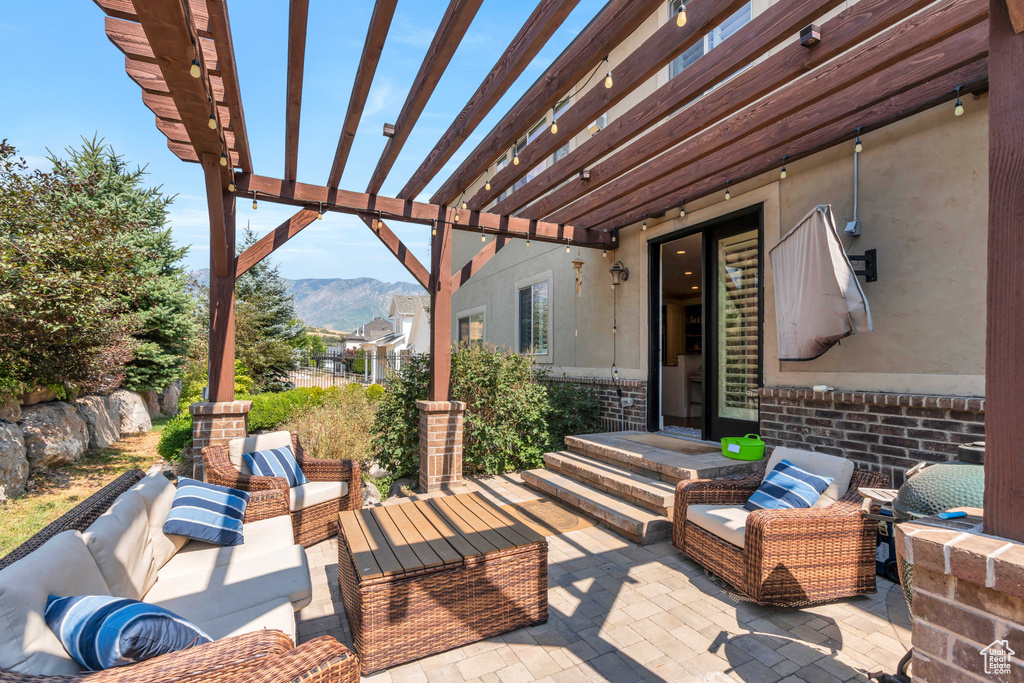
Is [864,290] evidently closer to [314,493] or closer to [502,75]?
[502,75]

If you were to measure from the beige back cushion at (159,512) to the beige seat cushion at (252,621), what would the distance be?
2.32 feet

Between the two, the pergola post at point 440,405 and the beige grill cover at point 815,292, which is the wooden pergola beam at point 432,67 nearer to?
the pergola post at point 440,405

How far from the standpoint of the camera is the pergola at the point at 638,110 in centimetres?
131

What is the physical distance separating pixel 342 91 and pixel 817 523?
13.9 feet

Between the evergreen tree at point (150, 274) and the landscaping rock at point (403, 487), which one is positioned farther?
the evergreen tree at point (150, 274)

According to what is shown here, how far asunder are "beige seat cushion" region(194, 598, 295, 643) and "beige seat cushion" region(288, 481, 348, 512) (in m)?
1.56

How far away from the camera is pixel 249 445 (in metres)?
4.07

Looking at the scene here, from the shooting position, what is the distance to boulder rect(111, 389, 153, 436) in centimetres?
944

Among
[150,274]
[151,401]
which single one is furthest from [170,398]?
[150,274]

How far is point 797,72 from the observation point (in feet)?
10.5

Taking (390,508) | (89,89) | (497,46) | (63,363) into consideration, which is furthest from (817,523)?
(89,89)

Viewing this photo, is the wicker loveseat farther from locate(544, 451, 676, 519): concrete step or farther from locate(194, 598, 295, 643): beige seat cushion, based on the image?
locate(194, 598, 295, 643): beige seat cushion

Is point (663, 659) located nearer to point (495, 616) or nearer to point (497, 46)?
point (495, 616)

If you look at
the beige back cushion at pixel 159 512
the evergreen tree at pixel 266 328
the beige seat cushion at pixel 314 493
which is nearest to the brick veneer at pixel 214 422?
the beige seat cushion at pixel 314 493
